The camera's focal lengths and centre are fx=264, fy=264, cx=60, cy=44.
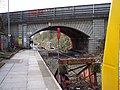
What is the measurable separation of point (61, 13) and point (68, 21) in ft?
5.72

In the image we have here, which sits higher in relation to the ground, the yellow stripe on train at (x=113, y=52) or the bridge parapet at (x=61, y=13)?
the bridge parapet at (x=61, y=13)

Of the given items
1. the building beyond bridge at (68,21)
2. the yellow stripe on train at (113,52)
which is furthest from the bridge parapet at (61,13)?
the yellow stripe on train at (113,52)

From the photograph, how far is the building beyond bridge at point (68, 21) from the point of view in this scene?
130 feet

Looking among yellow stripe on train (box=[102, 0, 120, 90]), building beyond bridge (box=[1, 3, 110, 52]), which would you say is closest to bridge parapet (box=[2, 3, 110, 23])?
building beyond bridge (box=[1, 3, 110, 52])

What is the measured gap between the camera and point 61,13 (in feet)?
138

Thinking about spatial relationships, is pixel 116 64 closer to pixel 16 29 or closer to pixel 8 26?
pixel 8 26

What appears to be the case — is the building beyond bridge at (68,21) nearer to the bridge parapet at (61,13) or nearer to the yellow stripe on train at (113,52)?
the bridge parapet at (61,13)

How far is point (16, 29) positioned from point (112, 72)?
4242cm

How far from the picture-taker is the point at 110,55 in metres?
4.21

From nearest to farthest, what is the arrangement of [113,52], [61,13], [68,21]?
[113,52] < [68,21] < [61,13]

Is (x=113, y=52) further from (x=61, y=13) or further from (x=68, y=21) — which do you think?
(x=61, y=13)

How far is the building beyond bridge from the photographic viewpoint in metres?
39.5

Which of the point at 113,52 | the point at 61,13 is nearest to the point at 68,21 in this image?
the point at 61,13

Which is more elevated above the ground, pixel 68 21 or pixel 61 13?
pixel 61 13
